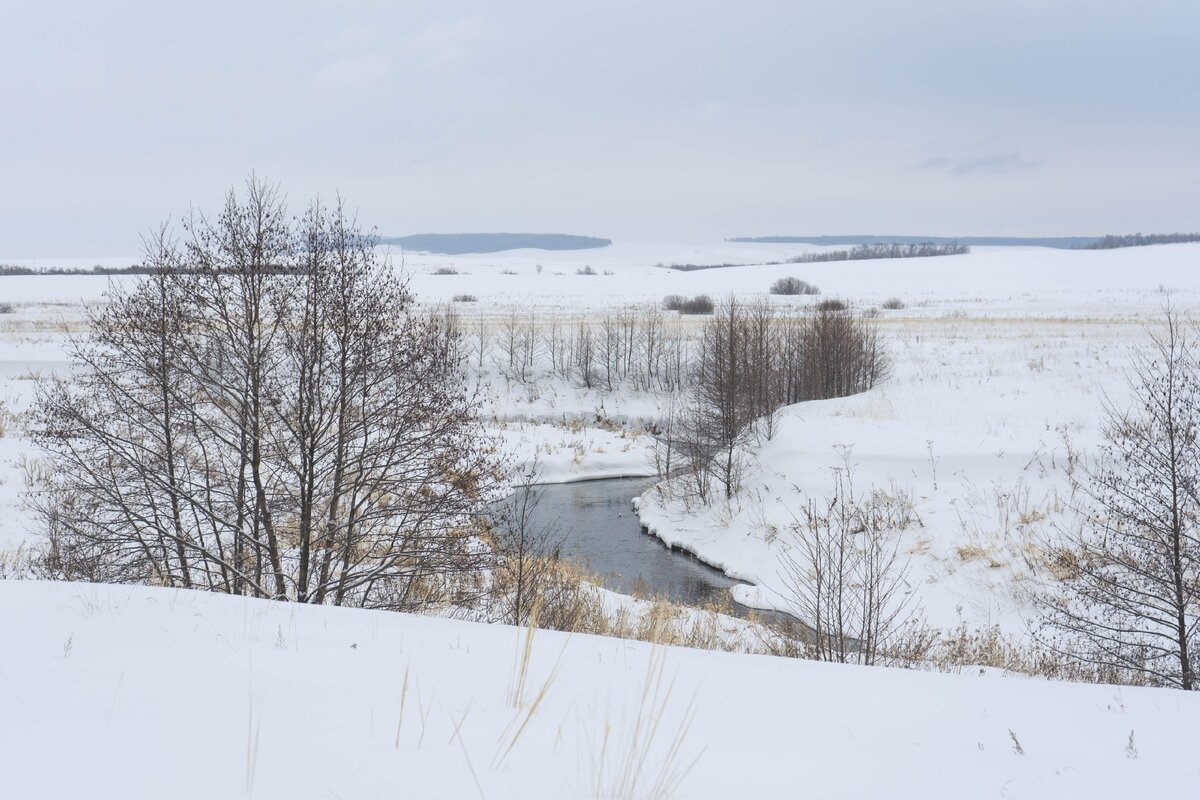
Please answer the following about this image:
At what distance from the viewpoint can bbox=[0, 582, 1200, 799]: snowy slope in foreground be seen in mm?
2580

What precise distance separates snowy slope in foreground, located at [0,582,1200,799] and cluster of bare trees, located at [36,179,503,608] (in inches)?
352

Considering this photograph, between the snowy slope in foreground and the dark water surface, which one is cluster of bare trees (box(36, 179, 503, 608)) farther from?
the snowy slope in foreground

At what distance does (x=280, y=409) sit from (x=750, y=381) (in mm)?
18416

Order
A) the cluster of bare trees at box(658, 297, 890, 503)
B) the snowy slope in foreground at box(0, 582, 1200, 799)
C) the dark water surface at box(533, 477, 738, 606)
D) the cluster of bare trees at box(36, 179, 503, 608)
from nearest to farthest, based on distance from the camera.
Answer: the snowy slope in foreground at box(0, 582, 1200, 799), the cluster of bare trees at box(36, 179, 503, 608), the dark water surface at box(533, 477, 738, 606), the cluster of bare trees at box(658, 297, 890, 503)

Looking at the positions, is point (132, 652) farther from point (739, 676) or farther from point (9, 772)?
point (739, 676)

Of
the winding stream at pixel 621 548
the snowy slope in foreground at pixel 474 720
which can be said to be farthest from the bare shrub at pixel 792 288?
the snowy slope in foreground at pixel 474 720

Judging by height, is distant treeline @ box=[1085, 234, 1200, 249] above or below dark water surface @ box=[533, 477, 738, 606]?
above

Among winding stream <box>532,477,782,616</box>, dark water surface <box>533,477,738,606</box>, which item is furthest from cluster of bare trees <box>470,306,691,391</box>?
winding stream <box>532,477,782,616</box>

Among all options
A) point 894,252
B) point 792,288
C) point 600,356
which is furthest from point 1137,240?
point 600,356

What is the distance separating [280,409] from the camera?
1491 centimetres

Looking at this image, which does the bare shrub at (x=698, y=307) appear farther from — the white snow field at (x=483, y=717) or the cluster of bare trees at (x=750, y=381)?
the white snow field at (x=483, y=717)

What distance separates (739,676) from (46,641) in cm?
403

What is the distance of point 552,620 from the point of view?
1280cm

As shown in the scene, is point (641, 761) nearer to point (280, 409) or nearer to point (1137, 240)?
point (280, 409)
